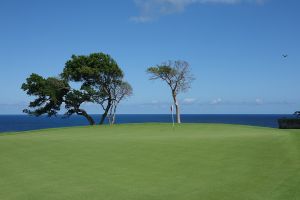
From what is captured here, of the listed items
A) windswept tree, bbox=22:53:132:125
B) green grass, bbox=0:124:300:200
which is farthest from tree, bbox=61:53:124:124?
green grass, bbox=0:124:300:200

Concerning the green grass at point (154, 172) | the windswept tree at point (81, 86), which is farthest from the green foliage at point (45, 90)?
the green grass at point (154, 172)

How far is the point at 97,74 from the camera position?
2138 inches

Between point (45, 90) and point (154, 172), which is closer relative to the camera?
point (154, 172)

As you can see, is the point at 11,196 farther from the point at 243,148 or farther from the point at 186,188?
the point at 243,148

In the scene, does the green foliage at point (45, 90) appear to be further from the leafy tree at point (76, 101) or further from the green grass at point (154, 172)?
the green grass at point (154, 172)

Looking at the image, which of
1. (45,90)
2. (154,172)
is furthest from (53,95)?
(154,172)

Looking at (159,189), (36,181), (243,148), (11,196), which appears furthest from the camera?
(243,148)

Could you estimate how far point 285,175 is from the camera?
451 inches

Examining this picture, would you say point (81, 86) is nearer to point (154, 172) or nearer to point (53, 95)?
point (53, 95)

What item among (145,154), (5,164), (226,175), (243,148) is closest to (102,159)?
(145,154)

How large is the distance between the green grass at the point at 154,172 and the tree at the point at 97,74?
36.2 meters

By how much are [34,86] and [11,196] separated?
46.0 metres

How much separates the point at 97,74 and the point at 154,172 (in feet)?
141

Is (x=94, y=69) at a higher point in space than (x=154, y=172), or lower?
higher
